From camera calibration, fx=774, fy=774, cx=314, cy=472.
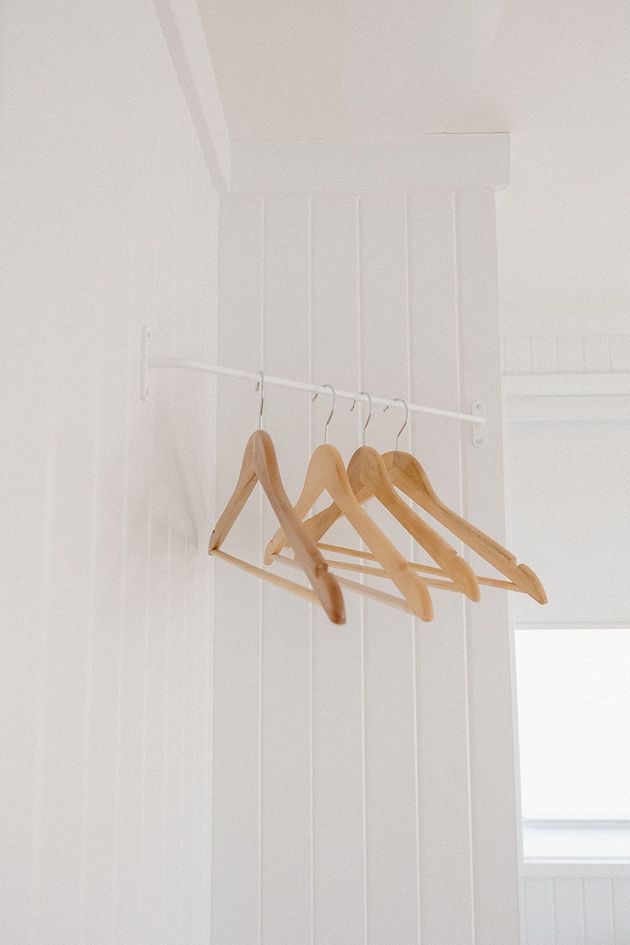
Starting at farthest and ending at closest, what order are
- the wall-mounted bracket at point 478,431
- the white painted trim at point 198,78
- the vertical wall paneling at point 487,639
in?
the wall-mounted bracket at point 478,431, the vertical wall paneling at point 487,639, the white painted trim at point 198,78

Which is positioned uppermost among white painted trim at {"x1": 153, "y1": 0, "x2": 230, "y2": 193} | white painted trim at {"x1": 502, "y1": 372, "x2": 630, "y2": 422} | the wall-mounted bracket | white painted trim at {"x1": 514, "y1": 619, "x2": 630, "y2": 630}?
white painted trim at {"x1": 153, "y1": 0, "x2": 230, "y2": 193}

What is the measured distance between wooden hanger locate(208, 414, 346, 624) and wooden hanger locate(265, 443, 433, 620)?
6 cm

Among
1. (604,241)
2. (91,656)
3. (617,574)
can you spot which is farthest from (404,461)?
(617,574)

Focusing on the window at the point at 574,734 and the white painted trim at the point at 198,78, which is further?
the window at the point at 574,734

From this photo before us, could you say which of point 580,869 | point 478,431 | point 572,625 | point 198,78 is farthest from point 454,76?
point 580,869

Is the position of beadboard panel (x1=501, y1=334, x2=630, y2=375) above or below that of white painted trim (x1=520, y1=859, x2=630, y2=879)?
above

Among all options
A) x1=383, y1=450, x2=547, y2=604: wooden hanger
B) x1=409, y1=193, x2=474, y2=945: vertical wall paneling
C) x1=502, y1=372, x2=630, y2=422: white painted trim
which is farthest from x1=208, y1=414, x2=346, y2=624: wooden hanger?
x1=502, y1=372, x2=630, y2=422: white painted trim

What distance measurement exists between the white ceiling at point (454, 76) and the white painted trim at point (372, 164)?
0.03m

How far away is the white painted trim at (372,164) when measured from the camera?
59.1 inches

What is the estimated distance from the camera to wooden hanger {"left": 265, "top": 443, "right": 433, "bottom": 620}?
0.78m

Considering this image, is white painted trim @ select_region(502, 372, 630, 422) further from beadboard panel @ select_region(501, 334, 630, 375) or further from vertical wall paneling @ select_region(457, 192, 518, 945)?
vertical wall paneling @ select_region(457, 192, 518, 945)

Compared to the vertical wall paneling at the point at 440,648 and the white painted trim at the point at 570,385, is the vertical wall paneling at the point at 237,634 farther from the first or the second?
the white painted trim at the point at 570,385

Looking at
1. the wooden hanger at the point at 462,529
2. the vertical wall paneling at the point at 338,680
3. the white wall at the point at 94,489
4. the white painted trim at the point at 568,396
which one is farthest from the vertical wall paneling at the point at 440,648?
the white painted trim at the point at 568,396

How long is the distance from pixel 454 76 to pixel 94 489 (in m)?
0.98
